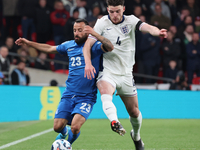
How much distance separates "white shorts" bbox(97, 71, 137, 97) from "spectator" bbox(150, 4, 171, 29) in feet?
27.7

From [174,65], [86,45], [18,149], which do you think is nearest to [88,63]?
[86,45]

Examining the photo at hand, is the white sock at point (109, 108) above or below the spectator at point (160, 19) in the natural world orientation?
below

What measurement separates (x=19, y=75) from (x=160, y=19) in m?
5.67

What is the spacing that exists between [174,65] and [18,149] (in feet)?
28.2

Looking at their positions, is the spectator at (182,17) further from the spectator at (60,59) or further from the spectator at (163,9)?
the spectator at (60,59)

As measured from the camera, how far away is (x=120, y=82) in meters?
5.72

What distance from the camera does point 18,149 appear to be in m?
6.31

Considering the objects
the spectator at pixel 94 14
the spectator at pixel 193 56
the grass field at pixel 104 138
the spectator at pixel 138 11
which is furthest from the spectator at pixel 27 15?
the spectator at pixel 193 56

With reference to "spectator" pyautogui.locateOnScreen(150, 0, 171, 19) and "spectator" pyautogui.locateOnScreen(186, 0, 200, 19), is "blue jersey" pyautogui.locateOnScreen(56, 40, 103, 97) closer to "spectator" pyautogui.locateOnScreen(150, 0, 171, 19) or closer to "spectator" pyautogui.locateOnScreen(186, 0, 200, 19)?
"spectator" pyautogui.locateOnScreen(150, 0, 171, 19)

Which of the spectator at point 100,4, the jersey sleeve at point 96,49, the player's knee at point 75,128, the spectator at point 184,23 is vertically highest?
the spectator at point 100,4

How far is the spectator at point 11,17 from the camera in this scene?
47.6 ft

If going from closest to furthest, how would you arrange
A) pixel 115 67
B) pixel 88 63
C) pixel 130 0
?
pixel 88 63 → pixel 115 67 → pixel 130 0

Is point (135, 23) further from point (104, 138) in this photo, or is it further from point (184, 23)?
point (184, 23)

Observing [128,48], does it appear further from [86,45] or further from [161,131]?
[161,131]
